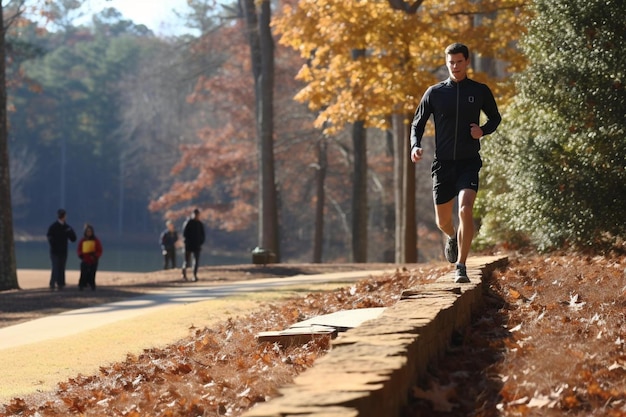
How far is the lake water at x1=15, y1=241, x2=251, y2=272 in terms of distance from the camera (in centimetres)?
6088

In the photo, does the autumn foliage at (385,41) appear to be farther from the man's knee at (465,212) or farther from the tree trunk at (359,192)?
the man's knee at (465,212)

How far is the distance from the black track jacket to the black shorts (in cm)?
10

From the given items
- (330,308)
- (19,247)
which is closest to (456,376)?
(330,308)

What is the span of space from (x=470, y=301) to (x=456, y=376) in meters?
2.55

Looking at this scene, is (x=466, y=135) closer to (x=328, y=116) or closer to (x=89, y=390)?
(x=89, y=390)

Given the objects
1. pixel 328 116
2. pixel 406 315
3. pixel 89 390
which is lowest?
pixel 89 390

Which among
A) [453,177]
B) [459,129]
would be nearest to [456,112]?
[459,129]

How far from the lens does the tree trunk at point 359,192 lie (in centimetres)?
3697

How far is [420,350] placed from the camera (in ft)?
22.7

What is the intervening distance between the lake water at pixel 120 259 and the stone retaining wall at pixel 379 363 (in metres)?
49.3

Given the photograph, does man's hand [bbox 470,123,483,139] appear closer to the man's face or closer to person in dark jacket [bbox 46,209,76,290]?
the man's face

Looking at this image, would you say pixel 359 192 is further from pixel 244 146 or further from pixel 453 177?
pixel 453 177

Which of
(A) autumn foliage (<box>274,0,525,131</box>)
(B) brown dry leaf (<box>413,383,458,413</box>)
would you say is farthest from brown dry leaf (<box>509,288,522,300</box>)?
(A) autumn foliage (<box>274,0,525,131</box>)

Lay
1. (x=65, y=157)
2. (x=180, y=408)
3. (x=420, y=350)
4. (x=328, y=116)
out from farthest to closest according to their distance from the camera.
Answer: (x=65, y=157), (x=328, y=116), (x=180, y=408), (x=420, y=350)
